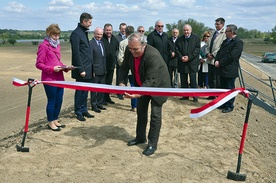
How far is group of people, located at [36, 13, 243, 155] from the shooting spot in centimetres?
539

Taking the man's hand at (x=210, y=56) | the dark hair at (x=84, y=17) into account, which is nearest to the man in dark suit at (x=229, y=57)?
the man's hand at (x=210, y=56)

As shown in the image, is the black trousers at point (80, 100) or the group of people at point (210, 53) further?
the group of people at point (210, 53)

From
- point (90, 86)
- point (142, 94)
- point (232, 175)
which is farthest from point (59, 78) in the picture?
point (232, 175)

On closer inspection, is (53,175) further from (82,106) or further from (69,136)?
(82,106)

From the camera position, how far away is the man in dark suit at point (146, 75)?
5.10 meters

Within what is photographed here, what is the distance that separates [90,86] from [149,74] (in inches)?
42.0

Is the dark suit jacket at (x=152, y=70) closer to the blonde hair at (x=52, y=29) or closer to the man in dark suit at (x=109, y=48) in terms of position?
the blonde hair at (x=52, y=29)

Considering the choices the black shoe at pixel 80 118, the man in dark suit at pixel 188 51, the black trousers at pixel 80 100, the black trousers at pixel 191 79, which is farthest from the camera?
the black trousers at pixel 191 79

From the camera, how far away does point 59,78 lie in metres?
6.27

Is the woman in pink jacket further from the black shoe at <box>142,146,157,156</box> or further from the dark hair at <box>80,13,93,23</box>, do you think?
the black shoe at <box>142,146,157,156</box>

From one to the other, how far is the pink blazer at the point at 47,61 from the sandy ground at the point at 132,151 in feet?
3.74

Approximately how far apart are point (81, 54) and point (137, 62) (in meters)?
2.01

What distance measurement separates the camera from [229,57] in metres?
8.13

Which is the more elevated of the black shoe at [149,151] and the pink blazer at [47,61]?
the pink blazer at [47,61]
